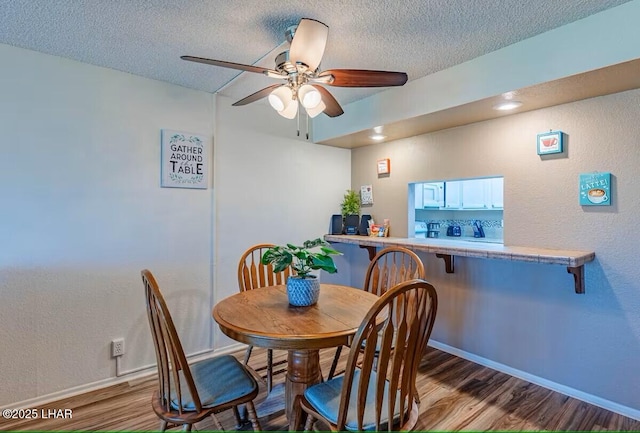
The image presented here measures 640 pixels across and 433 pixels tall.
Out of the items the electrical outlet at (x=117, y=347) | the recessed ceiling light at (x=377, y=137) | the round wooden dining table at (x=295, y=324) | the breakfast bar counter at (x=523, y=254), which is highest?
the recessed ceiling light at (x=377, y=137)

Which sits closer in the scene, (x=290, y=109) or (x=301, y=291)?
(x=301, y=291)

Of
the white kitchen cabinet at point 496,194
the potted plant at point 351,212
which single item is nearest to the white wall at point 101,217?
the potted plant at point 351,212

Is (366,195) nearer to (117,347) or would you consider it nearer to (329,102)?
(329,102)

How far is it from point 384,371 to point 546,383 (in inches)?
72.1

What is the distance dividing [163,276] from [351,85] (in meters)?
1.98

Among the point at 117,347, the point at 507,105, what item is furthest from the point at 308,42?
the point at 117,347

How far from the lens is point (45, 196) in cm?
215

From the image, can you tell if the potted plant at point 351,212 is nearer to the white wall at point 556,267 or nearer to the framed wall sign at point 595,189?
the white wall at point 556,267

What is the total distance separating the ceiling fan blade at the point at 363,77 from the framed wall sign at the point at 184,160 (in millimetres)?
1423

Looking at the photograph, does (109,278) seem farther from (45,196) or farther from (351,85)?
(351,85)

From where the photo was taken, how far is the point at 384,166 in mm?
3430

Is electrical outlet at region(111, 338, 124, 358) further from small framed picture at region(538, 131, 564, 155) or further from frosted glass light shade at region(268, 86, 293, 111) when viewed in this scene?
small framed picture at region(538, 131, 564, 155)

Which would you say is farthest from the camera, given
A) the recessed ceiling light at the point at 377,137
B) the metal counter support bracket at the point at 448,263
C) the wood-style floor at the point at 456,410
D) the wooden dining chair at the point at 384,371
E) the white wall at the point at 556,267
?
the recessed ceiling light at the point at 377,137

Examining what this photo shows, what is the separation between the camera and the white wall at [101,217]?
6.81 ft
